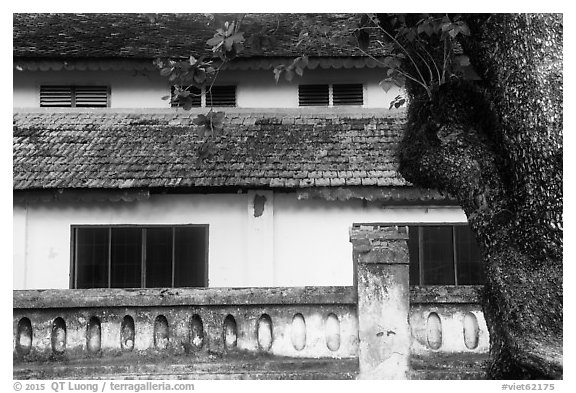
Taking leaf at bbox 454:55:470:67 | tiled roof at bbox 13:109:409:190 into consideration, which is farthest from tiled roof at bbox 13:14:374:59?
leaf at bbox 454:55:470:67

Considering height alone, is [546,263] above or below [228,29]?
below

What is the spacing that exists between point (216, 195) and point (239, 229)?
1.85ft

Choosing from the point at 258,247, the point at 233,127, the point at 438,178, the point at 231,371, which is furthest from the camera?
the point at 233,127

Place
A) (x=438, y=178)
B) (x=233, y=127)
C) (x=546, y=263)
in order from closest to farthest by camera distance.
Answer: (x=546, y=263), (x=438, y=178), (x=233, y=127)

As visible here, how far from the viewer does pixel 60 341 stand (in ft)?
19.3

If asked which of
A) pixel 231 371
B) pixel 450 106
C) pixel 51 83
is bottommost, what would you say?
pixel 231 371

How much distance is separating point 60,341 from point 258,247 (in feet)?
14.2

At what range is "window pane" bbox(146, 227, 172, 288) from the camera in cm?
992

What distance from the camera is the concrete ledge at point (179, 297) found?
5.85 meters

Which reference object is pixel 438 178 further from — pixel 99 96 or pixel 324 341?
pixel 99 96

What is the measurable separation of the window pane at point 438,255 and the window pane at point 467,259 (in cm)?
11

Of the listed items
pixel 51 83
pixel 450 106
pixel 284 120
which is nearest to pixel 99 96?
pixel 51 83

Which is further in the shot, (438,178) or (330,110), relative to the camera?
(330,110)

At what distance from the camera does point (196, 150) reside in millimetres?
9938
